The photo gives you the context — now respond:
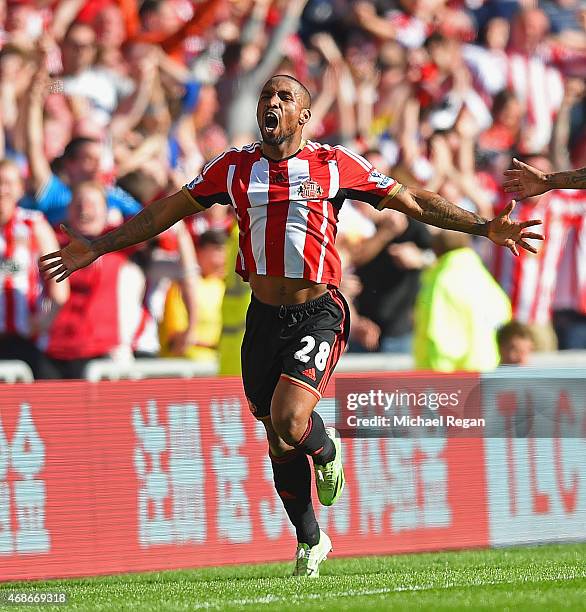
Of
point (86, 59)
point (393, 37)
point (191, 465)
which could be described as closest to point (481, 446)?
point (191, 465)

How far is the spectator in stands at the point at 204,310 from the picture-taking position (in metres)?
12.0

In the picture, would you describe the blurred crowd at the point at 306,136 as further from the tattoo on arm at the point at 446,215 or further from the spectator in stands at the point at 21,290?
the tattoo on arm at the point at 446,215

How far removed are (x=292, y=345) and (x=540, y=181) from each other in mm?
1667

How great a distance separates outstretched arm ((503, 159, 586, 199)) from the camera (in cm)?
808

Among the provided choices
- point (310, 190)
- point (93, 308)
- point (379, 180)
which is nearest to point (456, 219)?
point (379, 180)

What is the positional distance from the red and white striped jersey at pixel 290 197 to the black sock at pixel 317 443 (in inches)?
30.7

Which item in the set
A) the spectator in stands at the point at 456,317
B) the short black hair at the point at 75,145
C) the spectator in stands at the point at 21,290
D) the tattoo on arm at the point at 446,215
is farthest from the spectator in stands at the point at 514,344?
the tattoo on arm at the point at 446,215

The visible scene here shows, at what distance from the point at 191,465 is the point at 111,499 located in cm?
58

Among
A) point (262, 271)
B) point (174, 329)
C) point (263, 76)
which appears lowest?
point (174, 329)

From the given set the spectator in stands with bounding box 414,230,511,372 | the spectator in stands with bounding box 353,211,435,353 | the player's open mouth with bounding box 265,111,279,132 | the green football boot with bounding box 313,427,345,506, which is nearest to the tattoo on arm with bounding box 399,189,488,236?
the player's open mouth with bounding box 265,111,279,132

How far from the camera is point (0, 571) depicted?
862cm

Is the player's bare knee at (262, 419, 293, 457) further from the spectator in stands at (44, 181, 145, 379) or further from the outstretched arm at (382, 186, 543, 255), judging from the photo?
the spectator in stands at (44, 181, 145, 379)

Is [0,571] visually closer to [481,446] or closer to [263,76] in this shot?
[481,446]

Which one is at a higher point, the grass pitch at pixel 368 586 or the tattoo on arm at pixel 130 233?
the tattoo on arm at pixel 130 233
